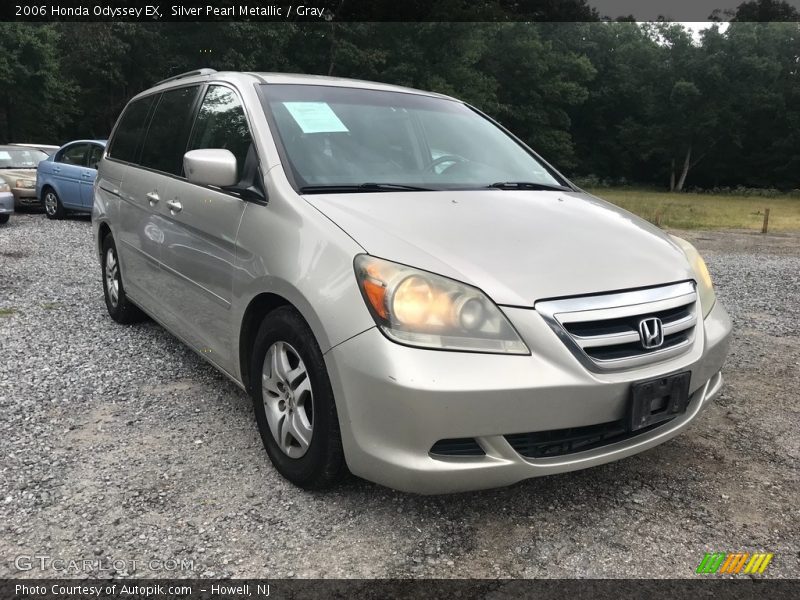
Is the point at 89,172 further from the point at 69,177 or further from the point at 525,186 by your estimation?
the point at 525,186

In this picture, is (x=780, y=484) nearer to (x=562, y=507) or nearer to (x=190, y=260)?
(x=562, y=507)

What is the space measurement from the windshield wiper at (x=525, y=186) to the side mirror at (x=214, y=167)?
49.5 inches

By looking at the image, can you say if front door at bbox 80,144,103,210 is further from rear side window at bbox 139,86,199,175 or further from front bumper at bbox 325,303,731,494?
front bumper at bbox 325,303,731,494

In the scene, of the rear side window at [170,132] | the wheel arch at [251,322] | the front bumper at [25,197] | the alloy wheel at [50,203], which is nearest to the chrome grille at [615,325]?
the wheel arch at [251,322]

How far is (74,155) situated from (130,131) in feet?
27.8

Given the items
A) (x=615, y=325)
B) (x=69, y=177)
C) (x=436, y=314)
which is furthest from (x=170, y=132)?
(x=69, y=177)

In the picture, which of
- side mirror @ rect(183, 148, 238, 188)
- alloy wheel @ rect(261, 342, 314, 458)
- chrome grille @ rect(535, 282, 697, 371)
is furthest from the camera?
side mirror @ rect(183, 148, 238, 188)

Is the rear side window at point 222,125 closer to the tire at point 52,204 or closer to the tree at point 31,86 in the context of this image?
the tire at point 52,204

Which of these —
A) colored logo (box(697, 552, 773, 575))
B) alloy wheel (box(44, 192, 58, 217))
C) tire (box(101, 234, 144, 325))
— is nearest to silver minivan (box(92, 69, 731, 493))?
colored logo (box(697, 552, 773, 575))

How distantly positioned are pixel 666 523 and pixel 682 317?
0.82 meters

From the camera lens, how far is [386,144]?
326 cm

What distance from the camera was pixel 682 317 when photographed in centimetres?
254

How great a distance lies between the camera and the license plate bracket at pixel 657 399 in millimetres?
→ 2283

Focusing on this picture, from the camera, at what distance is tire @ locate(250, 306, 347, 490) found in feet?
7.88
